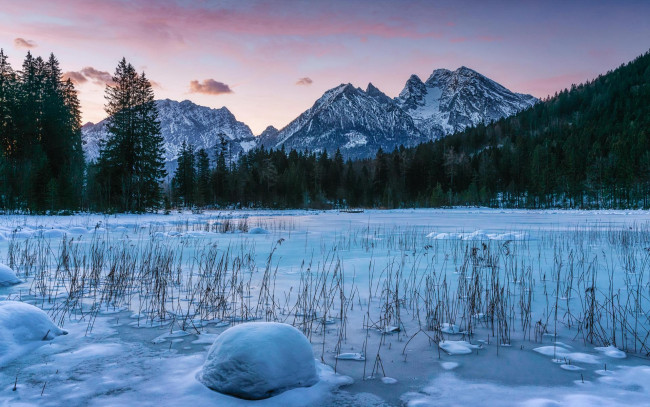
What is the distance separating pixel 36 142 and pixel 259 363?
44455mm

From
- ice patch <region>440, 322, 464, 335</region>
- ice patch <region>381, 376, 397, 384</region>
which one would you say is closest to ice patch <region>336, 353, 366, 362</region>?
ice patch <region>381, 376, 397, 384</region>

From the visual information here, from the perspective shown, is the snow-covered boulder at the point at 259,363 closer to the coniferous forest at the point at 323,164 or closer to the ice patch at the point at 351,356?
the ice patch at the point at 351,356

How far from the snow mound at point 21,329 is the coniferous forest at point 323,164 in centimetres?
3081

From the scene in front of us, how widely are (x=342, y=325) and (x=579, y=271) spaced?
22.0ft

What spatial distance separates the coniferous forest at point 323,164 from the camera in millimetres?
35000

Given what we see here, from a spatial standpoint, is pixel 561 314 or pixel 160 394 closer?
pixel 160 394

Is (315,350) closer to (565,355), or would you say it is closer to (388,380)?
(388,380)

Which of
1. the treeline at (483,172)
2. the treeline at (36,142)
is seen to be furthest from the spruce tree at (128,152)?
the treeline at (483,172)

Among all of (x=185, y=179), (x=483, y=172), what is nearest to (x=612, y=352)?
(x=185, y=179)

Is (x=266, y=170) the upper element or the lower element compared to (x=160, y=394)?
upper

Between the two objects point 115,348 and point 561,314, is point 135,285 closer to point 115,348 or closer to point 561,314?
point 115,348

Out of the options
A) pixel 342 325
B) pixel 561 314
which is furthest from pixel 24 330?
pixel 561 314

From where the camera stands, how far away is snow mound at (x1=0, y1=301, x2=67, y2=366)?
12.9ft

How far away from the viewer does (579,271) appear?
28.1 ft
